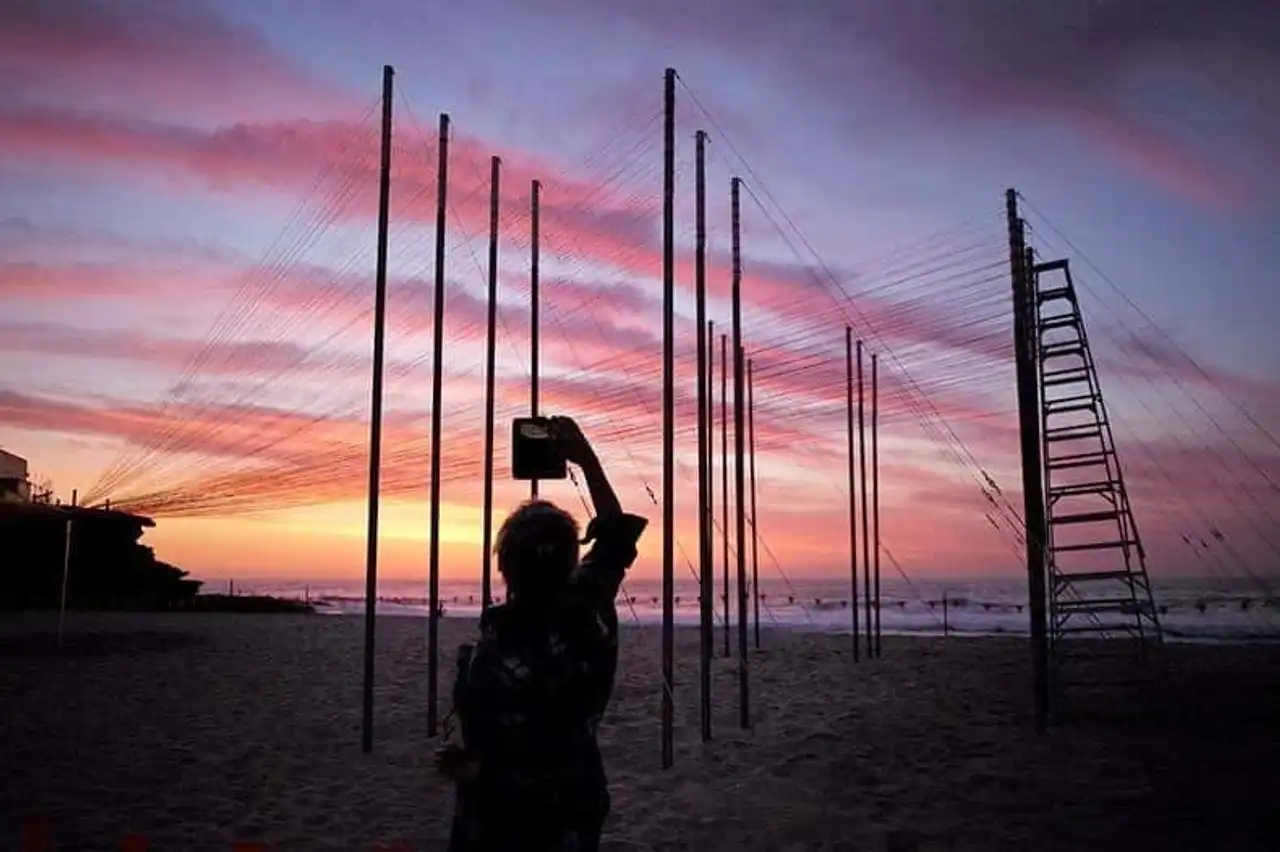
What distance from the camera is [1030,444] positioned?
52.6ft

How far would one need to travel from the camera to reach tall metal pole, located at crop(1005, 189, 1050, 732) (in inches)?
622

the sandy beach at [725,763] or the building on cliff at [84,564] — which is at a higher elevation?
the building on cliff at [84,564]

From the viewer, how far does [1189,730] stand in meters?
16.6

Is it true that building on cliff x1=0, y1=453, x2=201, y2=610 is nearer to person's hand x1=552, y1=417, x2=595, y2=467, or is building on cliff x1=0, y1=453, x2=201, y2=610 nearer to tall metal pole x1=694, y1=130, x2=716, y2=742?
tall metal pole x1=694, y1=130, x2=716, y2=742

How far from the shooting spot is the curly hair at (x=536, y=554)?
3039 millimetres

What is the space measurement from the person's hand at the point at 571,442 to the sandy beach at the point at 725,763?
7995 mm

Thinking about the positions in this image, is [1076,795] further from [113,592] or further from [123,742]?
[113,592]

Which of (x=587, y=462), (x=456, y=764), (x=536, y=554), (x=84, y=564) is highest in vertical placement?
(x=84, y=564)

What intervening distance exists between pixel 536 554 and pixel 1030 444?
14.5 metres

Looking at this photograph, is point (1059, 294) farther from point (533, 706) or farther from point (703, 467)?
point (533, 706)

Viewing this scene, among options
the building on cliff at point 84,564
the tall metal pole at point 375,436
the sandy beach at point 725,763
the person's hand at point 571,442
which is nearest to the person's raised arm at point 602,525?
the person's hand at point 571,442

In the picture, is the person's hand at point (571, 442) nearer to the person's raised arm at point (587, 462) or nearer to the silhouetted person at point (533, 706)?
the person's raised arm at point (587, 462)

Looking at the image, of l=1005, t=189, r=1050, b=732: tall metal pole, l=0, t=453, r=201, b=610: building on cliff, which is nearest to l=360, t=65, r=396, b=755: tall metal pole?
l=1005, t=189, r=1050, b=732: tall metal pole

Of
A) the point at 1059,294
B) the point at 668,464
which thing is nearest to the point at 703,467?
the point at 668,464
